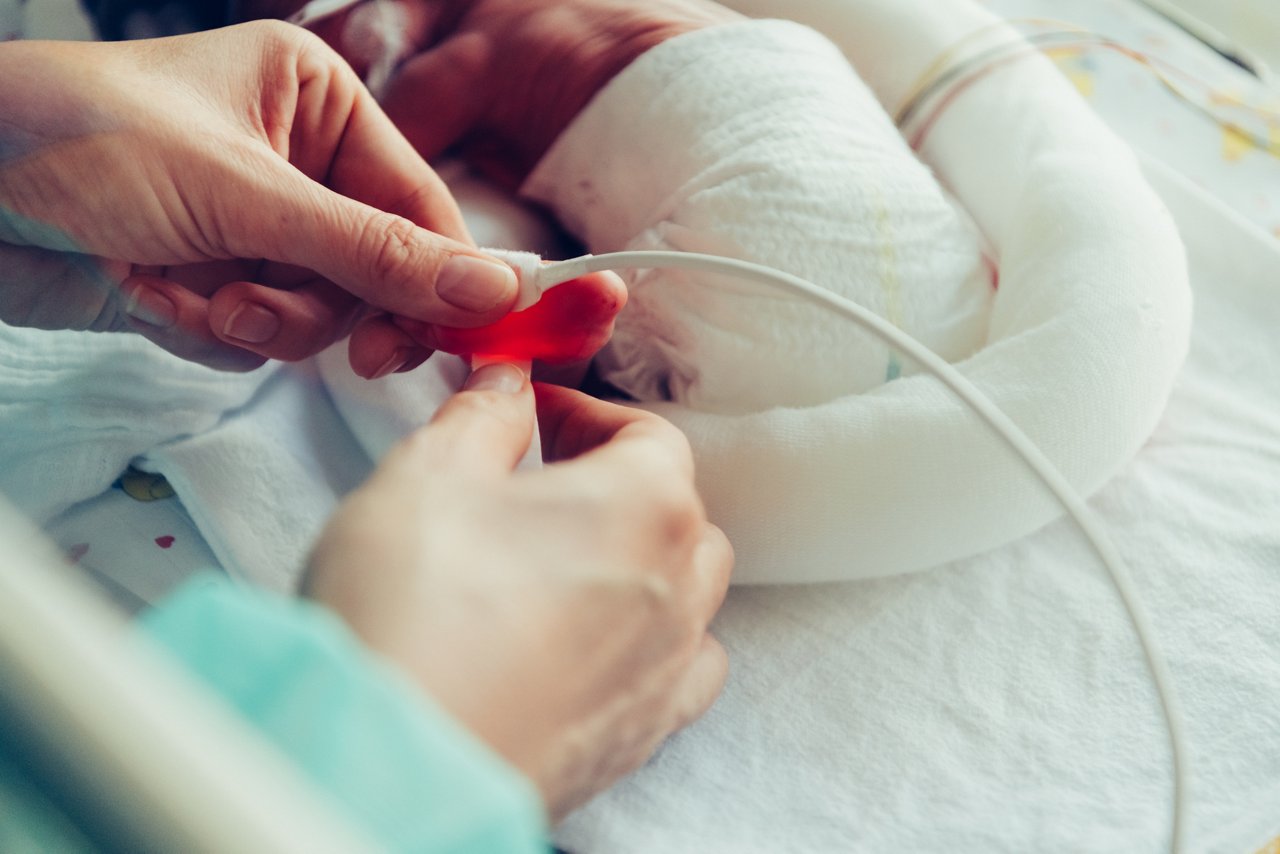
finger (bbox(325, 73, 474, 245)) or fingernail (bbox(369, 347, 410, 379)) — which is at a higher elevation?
finger (bbox(325, 73, 474, 245))

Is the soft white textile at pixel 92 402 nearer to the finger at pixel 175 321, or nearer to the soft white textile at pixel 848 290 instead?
the finger at pixel 175 321

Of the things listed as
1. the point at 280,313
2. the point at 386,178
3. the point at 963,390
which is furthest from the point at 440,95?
the point at 963,390

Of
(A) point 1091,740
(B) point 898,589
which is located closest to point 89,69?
(B) point 898,589

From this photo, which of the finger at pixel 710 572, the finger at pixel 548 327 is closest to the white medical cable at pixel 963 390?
the finger at pixel 548 327

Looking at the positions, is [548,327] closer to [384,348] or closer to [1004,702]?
[384,348]

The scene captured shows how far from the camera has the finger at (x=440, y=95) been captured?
80 centimetres

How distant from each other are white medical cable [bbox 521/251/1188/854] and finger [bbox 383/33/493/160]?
13.7 inches

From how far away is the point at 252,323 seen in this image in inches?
23.0

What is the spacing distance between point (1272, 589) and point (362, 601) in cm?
59

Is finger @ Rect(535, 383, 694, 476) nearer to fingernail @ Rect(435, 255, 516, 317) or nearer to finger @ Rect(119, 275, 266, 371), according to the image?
fingernail @ Rect(435, 255, 516, 317)

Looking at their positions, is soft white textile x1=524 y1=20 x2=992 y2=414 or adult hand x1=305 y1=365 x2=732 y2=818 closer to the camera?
adult hand x1=305 y1=365 x2=732 y2=818

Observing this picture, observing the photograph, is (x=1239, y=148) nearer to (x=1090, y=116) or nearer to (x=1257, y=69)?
(x=1257, y=69)

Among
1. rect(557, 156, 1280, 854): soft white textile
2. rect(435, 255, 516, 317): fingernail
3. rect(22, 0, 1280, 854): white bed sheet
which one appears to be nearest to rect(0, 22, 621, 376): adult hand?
rect(435, 255, 516, 317): fingernail

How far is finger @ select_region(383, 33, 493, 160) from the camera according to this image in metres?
0.80
